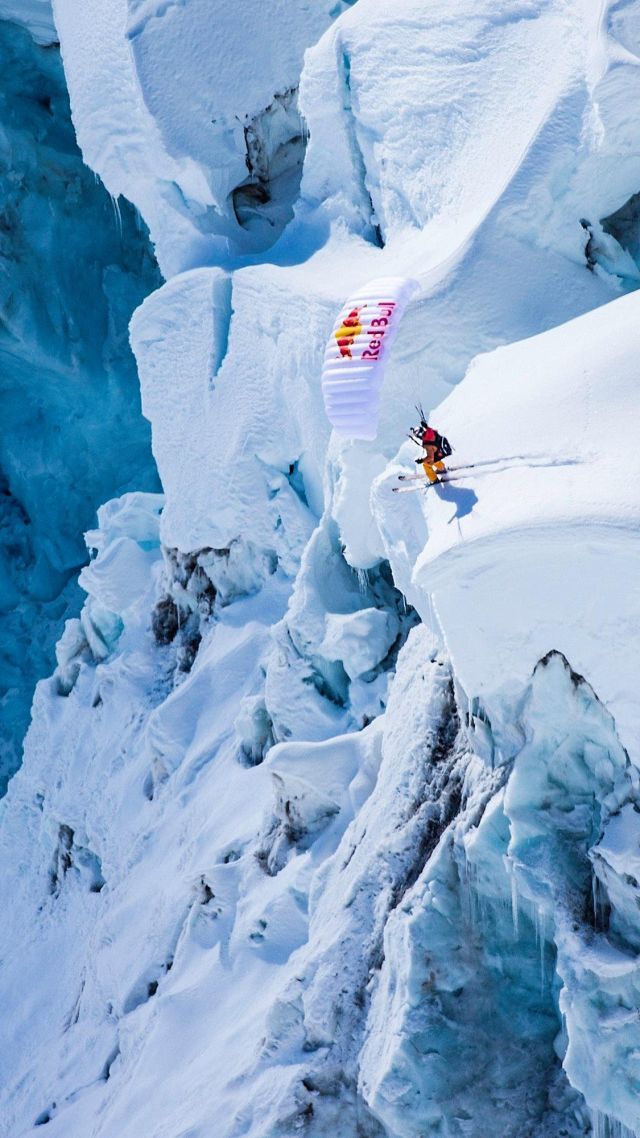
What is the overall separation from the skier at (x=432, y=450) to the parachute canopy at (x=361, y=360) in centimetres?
195

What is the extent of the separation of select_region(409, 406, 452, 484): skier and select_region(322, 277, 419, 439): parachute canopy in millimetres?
1953

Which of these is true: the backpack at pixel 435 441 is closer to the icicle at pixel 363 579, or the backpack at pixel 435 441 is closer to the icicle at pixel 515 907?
the icicle at pixel 515 907

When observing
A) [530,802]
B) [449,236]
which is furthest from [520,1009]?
[449,236]

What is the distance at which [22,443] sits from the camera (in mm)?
25172

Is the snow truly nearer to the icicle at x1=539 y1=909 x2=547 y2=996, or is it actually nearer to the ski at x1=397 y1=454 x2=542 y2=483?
the ski at x1=397 y1=454 x2=542 y2=483

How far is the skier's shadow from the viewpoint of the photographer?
988 centimetres

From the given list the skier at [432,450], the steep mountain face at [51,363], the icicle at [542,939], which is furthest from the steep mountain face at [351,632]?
the steep mountain face at [51,363]

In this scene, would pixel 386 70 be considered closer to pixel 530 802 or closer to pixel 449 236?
pixel 449 236

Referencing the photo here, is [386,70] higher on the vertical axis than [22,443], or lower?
higher

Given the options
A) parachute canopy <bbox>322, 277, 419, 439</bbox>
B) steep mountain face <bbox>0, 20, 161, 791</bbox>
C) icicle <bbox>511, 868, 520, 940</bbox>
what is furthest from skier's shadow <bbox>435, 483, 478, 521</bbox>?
steep mountain face <bbox>0, 20, 161, 791</bbox>

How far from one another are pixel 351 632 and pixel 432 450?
12.4ft

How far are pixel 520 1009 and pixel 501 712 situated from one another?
216cm

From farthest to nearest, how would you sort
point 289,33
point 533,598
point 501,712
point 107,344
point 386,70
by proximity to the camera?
point 107,344
point 289,33
point 386,70
point 501,712
point 533,598

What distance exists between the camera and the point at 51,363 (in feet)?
80.1
